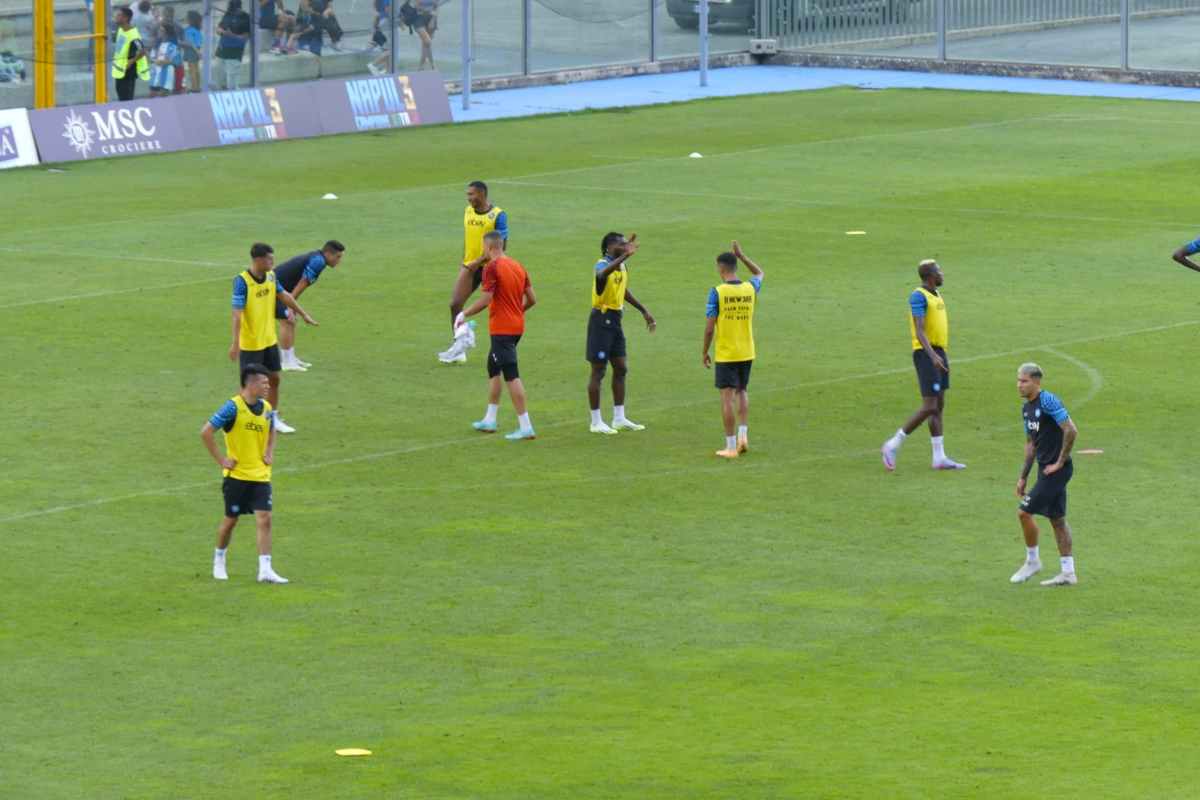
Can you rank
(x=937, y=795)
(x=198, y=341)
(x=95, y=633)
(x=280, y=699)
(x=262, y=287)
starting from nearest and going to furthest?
(x=937, y=795)
(x=280, y=699)
(x=95, y=633)
(x=262, y=287)
(x=198, y=341)

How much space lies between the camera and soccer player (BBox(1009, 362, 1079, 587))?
17.9 metres

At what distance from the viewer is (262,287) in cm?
2259

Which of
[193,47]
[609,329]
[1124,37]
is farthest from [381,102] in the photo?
[609,329]

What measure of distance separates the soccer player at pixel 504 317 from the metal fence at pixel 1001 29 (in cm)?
3934

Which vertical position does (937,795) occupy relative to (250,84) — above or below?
below

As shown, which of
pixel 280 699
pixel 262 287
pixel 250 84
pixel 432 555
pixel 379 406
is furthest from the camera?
pixel 250 84

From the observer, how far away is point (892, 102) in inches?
2151

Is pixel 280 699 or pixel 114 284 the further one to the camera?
pixel 114 284

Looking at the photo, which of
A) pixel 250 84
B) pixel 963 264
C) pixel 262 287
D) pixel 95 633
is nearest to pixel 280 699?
pixel 95 633

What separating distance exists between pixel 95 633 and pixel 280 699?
208cm

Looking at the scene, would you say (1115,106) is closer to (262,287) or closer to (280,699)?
(262,287)

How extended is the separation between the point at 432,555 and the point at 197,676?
11.3 feet

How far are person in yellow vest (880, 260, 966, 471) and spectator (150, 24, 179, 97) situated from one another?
30.3 meters

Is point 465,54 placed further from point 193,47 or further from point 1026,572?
point 1026,572
